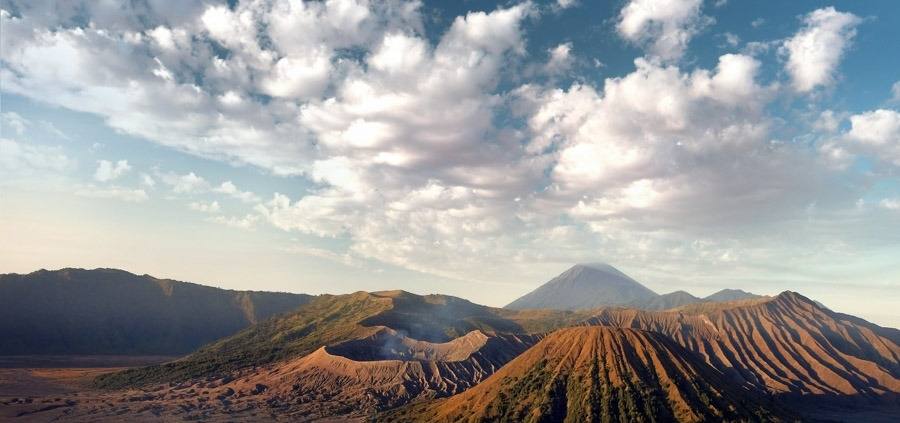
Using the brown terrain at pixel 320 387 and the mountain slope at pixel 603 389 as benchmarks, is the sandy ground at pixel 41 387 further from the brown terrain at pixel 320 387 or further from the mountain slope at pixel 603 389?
the mountain slope at pixel 603 389

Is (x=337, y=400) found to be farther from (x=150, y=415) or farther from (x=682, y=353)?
(x=682, y=353)

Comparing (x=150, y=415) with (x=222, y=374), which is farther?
(x=222, y=374)

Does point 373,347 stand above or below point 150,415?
above

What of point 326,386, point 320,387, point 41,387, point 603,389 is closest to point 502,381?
point 603,389

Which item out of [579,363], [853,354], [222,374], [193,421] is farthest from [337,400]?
[853,354]

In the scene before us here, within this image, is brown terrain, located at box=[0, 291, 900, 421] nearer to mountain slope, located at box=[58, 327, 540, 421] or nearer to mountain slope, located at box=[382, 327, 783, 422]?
mountain slope, located at box=[382, 327, 783, 422]

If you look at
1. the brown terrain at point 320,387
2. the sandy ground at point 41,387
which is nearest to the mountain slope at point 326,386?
the brown terrain at point 320,387

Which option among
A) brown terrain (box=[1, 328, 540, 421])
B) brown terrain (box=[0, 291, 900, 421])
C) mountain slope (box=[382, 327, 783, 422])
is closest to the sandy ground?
brown terrain (box=[1, 328, 540, 421])

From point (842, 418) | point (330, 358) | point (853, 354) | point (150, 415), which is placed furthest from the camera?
point (853, 354)

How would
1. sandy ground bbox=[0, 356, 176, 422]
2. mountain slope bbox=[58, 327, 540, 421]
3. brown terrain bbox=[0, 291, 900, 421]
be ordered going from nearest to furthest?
brown terrain bbox=[0, 291, 900, 421] < sandy ground bbox=[0, 356, 176, 422] < mountain slope bbox=[58, 327, 540, 421]
